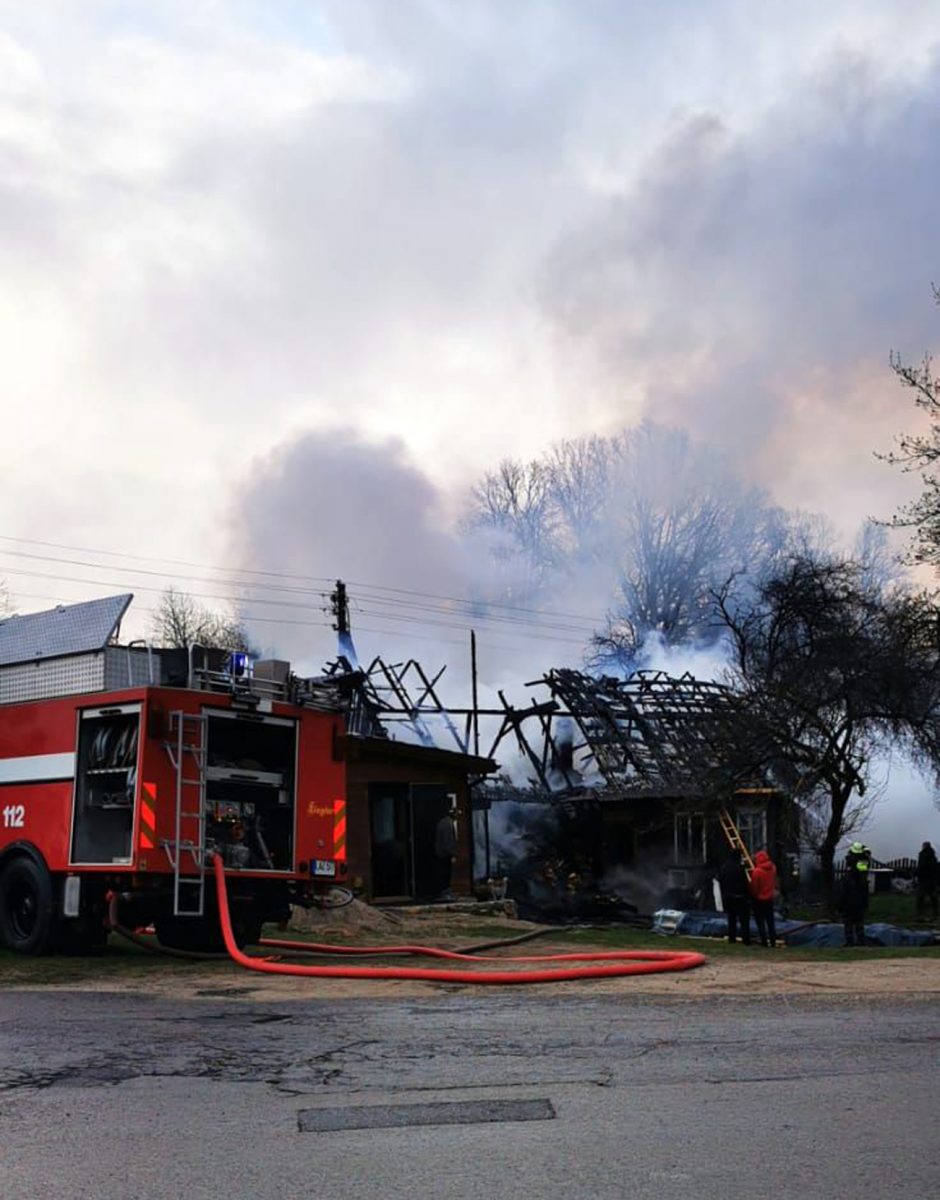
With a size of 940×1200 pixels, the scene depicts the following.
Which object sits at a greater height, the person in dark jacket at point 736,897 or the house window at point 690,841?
the house window at point 690,841

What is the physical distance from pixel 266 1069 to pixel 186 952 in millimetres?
7425

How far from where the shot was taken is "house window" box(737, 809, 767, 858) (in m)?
29.2

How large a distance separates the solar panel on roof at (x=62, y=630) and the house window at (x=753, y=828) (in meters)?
17.6

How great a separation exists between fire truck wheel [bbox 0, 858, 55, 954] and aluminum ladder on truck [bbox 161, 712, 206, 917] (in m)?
1.39

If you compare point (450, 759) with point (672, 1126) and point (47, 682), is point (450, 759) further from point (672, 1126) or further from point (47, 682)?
point (672, 1126)

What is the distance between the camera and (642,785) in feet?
96.1

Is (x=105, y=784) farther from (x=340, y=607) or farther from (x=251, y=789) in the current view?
(x=340, y=607)

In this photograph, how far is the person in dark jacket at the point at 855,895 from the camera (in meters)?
19.3

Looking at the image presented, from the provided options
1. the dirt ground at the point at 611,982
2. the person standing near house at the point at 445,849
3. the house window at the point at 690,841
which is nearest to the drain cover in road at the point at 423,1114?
the dirt ground at the point at 611,982

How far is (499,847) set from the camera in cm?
3042

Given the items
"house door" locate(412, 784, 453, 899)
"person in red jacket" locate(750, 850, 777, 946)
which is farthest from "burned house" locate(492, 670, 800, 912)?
"person in red jacket" locate(750, 850, 777, 946)

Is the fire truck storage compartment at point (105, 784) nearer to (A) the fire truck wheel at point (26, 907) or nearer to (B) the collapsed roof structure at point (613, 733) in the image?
(A) the fire truck wheel at point (26, 907)

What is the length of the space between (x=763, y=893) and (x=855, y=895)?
146 cm

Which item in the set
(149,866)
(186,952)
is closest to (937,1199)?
(149,866)
